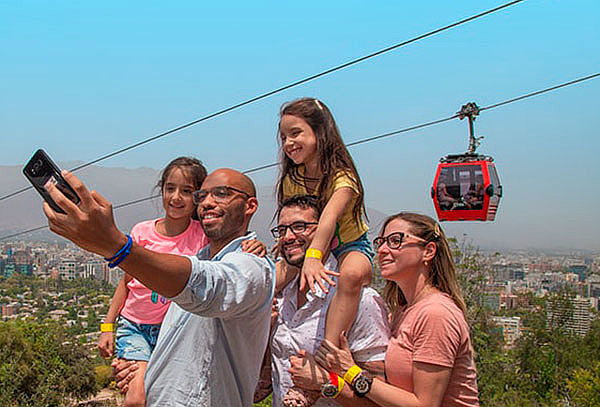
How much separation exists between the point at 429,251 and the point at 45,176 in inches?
52.6

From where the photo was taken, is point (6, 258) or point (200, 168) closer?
point (200, 168)

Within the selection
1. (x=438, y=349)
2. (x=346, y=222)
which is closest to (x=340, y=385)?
(x=438, y=349)

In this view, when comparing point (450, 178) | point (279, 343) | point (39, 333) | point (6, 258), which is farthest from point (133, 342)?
point (6, 258)

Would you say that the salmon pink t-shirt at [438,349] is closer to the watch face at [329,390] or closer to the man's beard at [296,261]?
the watch face at [329,390]

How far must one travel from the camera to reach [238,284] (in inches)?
66.7

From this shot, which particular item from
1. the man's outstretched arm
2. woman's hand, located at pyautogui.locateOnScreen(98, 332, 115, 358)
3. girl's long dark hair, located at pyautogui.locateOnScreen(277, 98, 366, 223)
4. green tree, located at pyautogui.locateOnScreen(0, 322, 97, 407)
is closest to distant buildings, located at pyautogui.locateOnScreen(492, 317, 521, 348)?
green tree, located at pyautogui.locateOnScreen(0, 322, 97, 407)

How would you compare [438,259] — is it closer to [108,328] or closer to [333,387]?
[333,387]

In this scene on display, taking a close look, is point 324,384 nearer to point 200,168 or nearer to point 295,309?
point 295,309

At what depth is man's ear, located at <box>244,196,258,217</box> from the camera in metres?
2.19

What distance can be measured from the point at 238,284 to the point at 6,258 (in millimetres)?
53190

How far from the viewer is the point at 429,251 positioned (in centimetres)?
225

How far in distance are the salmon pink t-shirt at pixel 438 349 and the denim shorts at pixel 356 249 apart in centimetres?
34

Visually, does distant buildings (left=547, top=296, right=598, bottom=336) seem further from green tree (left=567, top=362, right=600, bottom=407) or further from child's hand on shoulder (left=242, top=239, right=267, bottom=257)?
child's hand on shoulder (left=242, top=239, right=267, bottom=257)

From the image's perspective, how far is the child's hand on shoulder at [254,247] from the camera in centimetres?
199
